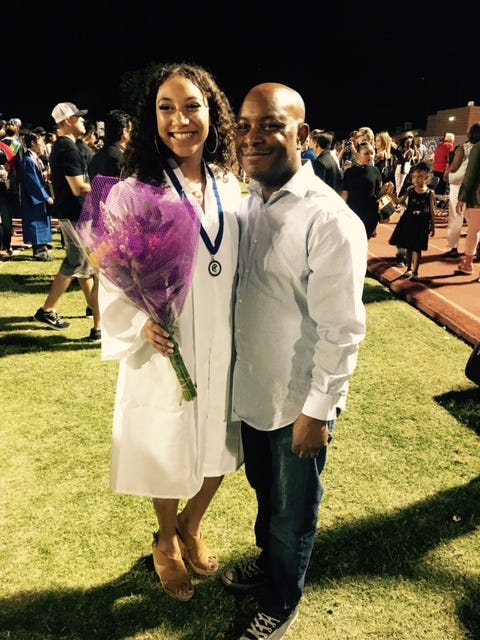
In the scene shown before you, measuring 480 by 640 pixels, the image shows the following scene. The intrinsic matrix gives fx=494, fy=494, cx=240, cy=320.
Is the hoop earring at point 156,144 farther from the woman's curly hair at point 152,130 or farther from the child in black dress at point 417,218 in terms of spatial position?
the child in black dress at point 417,218

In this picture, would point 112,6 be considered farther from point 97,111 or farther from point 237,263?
point 237,263

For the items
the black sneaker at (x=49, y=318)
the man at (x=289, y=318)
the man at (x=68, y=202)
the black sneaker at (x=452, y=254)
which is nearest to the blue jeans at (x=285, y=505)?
the man at (x=289, y=318)

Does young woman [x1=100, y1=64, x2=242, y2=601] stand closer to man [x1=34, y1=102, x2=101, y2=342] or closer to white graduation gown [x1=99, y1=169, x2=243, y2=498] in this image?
white graduation gown [x1=99, y1=169, x2=243, y2=498]

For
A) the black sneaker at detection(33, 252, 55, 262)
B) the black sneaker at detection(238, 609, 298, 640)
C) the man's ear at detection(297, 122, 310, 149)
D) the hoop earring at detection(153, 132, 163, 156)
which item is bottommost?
the black sneaker at detection(33, 252, 55, 262)

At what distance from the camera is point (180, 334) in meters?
1.88

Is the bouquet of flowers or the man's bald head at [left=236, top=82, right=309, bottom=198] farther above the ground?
the man's bald head at [left=236, top=82, right=309, bottom=198]

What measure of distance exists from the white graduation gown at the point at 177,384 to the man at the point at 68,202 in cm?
278

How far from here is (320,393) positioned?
1.56m

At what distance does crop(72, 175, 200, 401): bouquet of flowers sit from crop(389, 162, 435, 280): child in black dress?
5572mm

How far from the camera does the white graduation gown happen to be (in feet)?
6.06

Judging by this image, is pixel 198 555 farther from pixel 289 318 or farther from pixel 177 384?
pixel 289 318

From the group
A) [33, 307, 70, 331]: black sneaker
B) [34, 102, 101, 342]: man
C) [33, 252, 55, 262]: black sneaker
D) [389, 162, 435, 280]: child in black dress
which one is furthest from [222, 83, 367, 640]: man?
[33, 252, 55, 262]: black sneaker

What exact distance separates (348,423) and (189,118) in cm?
238

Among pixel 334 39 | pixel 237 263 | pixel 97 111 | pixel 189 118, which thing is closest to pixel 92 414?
pixel 237 263
